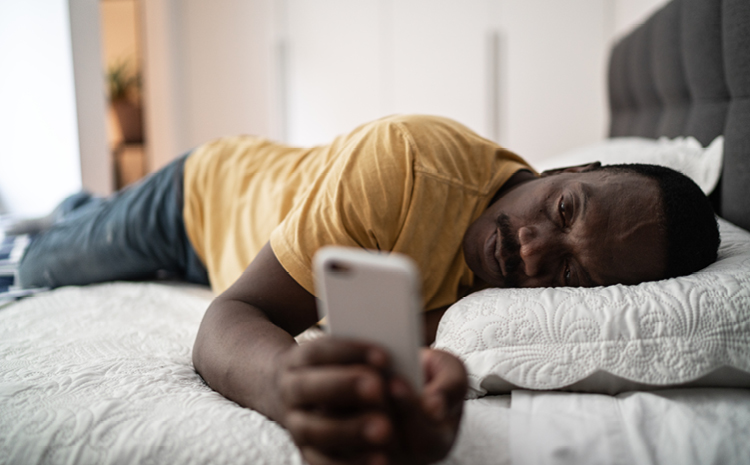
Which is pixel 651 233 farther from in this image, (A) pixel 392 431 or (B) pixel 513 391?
(A) pixel 392 431

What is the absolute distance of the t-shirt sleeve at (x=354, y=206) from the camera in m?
0.73

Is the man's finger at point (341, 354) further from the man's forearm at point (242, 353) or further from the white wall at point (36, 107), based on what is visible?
the white wall at point (36, 107)

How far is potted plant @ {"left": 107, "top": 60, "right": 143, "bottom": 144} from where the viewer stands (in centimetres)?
334

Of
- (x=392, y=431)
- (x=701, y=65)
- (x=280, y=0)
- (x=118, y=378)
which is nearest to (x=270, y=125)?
(x=280, y=0)

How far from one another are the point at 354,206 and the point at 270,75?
290 centimetres

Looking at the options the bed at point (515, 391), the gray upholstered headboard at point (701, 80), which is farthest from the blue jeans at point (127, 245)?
the gray upholstered headboard at point (701, 80)

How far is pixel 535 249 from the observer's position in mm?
807

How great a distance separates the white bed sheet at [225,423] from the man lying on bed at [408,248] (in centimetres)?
5

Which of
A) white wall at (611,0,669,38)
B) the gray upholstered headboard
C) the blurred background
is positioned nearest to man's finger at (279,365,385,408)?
the gray upholstered headboard

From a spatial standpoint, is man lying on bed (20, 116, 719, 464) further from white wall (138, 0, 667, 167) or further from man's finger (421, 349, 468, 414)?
white wall (138, 0, 667, 167)

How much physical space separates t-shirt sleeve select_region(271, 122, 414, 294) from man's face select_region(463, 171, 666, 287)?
0.56 ft

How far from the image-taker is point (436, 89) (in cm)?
314

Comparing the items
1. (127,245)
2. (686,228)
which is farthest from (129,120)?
(686,228)

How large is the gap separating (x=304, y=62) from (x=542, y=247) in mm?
2845
